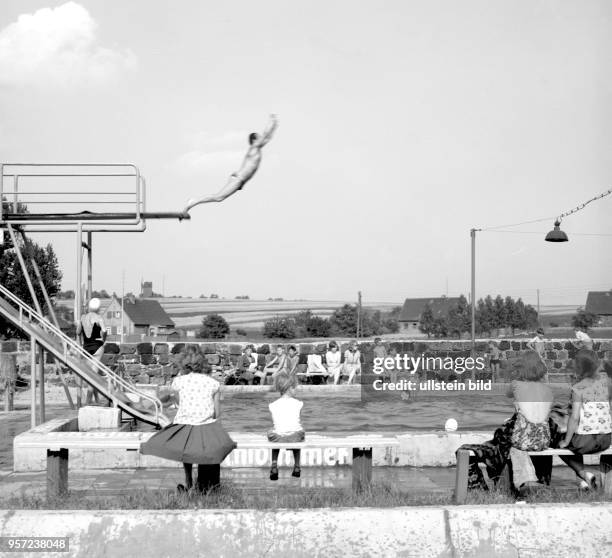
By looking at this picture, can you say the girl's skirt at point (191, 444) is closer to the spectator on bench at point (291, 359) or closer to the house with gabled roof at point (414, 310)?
the spectator on bench at point (291, 359)

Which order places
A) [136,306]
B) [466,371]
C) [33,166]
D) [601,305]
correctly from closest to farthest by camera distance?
[33,166], [466,371], [601,305], [136,306]

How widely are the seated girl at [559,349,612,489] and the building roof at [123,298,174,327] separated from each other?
106927mm

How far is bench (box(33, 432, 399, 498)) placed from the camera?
24.1 ft

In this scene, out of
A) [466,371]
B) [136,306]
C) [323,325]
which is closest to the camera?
[466,371]

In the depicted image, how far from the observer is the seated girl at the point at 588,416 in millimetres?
7566

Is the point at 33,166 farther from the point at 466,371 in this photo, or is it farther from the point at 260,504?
the point at 466,371

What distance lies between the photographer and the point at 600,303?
10562 centimetres

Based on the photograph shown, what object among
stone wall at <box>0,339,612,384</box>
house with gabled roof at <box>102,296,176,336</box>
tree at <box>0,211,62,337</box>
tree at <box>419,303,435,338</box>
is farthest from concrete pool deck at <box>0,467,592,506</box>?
house with gabled roof at <box>102,296,176,336</box>

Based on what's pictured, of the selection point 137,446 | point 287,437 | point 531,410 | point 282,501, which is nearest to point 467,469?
point 531,410

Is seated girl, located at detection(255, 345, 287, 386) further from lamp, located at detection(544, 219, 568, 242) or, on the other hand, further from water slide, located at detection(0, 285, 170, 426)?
water slide, located at detection(0, 285, 170, 426)

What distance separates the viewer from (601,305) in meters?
105

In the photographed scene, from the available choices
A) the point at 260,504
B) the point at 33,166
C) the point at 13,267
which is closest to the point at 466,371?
the point at 33,166

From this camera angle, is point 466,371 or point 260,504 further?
point 466,371

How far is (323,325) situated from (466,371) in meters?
65.1
